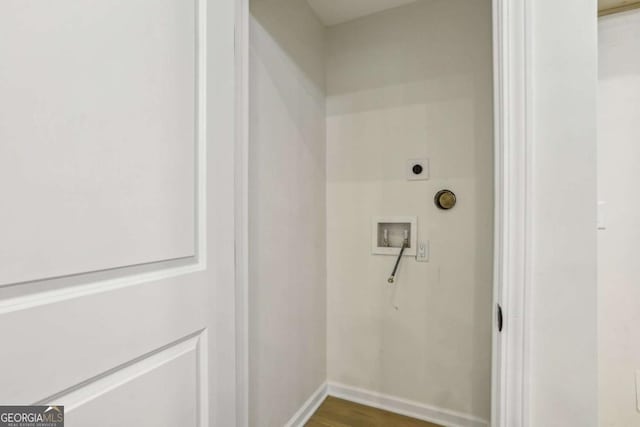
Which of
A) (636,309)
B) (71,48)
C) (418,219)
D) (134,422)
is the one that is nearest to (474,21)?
(418,219)

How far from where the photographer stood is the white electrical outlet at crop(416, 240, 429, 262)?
1.77m

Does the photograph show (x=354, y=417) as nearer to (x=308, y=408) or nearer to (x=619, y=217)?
(x=308, y=408)

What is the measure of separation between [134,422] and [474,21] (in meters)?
2.28

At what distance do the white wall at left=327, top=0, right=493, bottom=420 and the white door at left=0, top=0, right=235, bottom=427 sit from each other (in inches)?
47.0

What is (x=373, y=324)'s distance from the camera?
1915 millimetres

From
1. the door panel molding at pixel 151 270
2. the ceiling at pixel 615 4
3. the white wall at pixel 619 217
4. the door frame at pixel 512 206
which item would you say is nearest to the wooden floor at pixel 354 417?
the white wall at pixel 619 217

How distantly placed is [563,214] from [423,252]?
3.50 feet

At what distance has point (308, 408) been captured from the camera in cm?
177

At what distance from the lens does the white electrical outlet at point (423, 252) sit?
1772 millimetres

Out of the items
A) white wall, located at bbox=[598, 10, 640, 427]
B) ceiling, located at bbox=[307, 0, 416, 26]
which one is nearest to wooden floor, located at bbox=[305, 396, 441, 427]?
white wall, located at bbox=[598, 10, 640, 427]

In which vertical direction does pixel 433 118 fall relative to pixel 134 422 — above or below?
above

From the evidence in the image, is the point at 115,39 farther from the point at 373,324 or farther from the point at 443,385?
the point at 443,385
